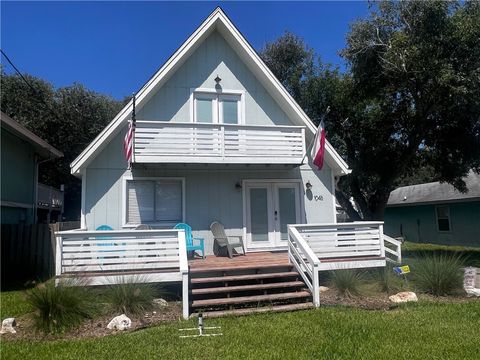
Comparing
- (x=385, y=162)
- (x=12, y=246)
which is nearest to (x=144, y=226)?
(x=12, y=246)

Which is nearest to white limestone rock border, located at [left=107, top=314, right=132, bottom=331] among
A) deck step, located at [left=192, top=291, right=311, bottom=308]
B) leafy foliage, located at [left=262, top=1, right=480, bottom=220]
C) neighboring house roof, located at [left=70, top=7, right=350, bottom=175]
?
deck step, located at [left=192, top=291, right=311, bottom=308]

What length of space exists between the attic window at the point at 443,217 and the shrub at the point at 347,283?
20.4 metres

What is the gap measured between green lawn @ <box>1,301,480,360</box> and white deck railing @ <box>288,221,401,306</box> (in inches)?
88.3

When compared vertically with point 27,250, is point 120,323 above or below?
below

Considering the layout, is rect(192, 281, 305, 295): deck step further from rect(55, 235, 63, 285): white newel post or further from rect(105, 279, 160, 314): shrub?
rect(55, 235, 63, 285): white newel post

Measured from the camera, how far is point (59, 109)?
29.9 m

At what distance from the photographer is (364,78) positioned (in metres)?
17.0

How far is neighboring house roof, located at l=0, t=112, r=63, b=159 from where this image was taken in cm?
1343

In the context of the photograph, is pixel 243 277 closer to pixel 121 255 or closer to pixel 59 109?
pixel 121 255

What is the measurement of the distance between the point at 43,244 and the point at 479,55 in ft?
49.9

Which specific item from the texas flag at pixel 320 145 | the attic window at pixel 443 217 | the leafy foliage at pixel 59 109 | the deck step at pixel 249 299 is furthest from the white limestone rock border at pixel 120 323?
the attic window at pixel 443 217

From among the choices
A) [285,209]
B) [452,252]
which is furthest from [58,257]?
[452,252]

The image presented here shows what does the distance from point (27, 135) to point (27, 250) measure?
4.12m

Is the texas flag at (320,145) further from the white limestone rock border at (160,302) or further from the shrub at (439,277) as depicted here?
the white limestone rock border at (160,302)
